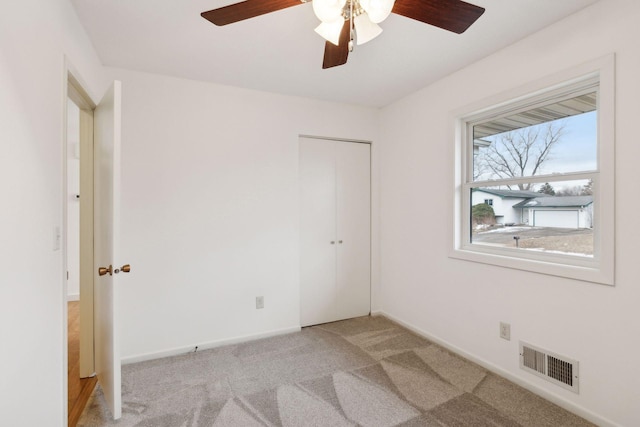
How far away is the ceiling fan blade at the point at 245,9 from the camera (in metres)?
1.26

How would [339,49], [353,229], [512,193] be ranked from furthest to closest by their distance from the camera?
[353,229] → [512,193] → [339,49]

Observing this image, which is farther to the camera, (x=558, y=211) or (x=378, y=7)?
(x=558, y=211)

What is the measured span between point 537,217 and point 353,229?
1761 mm

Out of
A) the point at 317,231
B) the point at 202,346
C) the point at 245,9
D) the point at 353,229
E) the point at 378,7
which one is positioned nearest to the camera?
the point at 378,7

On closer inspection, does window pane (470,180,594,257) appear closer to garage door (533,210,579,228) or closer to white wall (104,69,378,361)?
garage door (533,210,579,228)

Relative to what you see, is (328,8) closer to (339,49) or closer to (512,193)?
(339,49)

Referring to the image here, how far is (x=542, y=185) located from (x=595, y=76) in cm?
71

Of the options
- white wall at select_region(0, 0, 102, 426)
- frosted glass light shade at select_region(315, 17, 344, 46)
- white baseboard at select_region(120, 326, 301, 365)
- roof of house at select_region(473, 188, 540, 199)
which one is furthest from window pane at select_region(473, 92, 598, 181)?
white wall at select_region(0, 0, 102, 426)

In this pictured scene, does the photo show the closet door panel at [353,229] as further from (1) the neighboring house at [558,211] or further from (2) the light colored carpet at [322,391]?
(1) the neighboring house at [558,211]

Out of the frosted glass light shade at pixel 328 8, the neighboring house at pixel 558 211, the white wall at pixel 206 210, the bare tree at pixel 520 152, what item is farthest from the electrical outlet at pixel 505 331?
the frosted glass light shade at pixel 328 8

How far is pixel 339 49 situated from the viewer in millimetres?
1564

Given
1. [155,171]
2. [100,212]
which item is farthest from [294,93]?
[100,212]

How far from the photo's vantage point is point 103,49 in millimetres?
2207

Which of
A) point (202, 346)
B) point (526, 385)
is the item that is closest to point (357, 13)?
point (526, 385)
